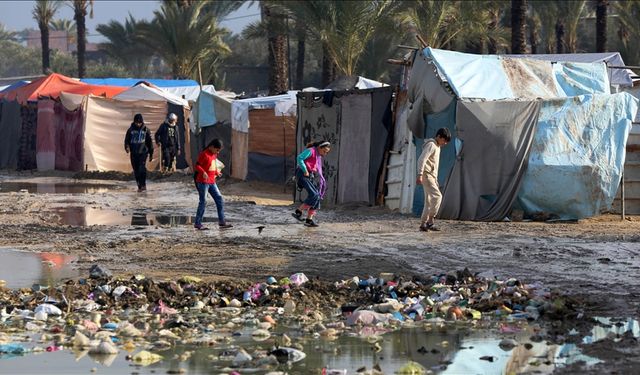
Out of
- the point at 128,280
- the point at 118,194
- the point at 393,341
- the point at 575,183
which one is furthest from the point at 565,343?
the point at 118,194

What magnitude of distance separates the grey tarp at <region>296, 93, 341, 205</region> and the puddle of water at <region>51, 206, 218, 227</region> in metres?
3.16

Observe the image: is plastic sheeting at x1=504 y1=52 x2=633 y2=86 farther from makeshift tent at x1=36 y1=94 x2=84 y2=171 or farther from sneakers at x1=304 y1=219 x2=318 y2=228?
makeshift tent at x1=36 y1=94 x2=84 y2=171

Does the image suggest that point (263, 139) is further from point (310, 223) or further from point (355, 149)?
point (310, 223)

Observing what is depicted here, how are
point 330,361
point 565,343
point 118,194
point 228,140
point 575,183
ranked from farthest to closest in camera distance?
point 228,140, point 118,194, point 575,183, point 565,343, point 330,361

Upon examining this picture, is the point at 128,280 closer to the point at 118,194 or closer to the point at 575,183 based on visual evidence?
the point at 575,183

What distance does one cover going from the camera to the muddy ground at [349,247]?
462 inches

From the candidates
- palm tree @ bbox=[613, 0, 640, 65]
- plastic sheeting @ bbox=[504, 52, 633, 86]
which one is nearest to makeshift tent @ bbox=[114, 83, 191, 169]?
plastic sheeting @ bbox=[504, 52, 633, 86]

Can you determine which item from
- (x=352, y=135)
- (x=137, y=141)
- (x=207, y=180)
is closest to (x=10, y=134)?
(x=137, y=141)

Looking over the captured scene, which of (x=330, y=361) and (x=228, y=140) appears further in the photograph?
(x=228, y=140)

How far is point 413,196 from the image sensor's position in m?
18.8

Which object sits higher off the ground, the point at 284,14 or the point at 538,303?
the point at 284,14

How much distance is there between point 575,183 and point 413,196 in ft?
8.20

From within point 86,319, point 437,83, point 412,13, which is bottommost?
point 86,319

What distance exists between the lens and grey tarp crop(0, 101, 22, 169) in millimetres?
37938
